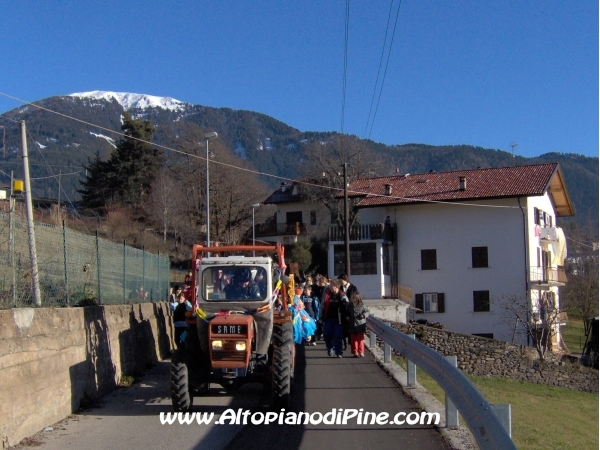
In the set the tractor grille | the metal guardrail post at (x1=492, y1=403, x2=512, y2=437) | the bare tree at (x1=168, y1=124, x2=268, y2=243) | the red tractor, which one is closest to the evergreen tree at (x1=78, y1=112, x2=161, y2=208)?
the bare tree at (x1=168, y1=124, x2=268, y2=243)

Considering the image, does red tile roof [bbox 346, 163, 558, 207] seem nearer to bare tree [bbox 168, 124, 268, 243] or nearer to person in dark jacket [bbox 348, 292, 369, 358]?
bare tree [bbox 168, 124, 268, 243]

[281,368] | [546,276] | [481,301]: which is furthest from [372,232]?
[281,368]

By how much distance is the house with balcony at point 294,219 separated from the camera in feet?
230

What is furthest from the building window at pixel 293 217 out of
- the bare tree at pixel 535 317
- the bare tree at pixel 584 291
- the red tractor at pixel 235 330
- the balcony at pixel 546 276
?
the red tractor at pixel 235 330

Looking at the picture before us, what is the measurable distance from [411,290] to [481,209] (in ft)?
23.5

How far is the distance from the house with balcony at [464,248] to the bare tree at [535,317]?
305 mm

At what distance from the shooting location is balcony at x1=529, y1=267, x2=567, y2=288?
4656 centimetres

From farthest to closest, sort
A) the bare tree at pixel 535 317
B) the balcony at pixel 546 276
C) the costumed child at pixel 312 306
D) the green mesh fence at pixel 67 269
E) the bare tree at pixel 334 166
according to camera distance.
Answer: the bare tree at pixel 334 166 < the balcony at pixel 546 276 < the bare tree at pixel 535 317 < the costumed child at pixel 312 306 < the green mesh fence at pixel 67 269

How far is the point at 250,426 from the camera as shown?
29.5ft

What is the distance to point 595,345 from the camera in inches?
1777

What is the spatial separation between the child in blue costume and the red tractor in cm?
455

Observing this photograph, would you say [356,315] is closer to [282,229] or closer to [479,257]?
[479,257]

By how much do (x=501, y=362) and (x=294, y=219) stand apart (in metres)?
41.9

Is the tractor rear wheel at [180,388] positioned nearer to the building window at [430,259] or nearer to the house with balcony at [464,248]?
the house with balcony at [464,248]
